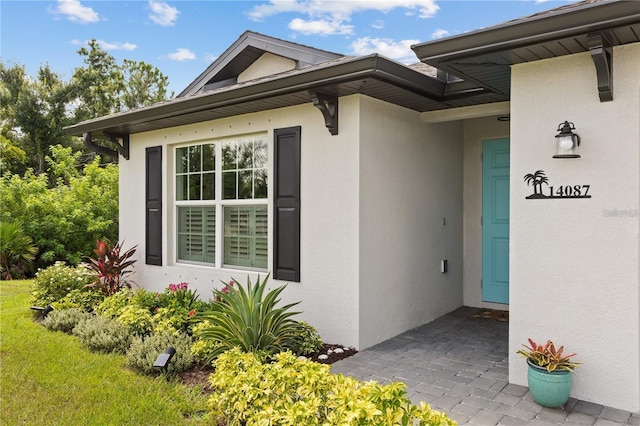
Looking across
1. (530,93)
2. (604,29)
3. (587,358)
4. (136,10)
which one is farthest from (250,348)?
(136,10)

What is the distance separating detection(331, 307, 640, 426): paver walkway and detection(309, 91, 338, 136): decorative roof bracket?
99.2 inches

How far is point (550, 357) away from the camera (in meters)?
3.62

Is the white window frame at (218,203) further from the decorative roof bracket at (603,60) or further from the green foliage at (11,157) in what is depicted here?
the green foliage at (11,157)

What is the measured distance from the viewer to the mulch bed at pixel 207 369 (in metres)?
4.17

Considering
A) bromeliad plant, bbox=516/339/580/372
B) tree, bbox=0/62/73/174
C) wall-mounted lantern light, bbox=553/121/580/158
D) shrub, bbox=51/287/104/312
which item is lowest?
shrub, bbox=51/287/104/312

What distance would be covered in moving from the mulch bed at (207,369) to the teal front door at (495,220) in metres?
2.83

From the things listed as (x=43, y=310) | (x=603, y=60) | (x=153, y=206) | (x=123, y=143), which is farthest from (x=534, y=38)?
(x=43, y=310)

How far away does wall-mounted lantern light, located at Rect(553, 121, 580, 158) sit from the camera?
→ 3656mm

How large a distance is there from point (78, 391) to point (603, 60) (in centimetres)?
500

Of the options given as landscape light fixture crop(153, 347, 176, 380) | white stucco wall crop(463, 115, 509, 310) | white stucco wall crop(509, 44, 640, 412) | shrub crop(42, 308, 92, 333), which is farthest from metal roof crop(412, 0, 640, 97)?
shrub crop(42, 308, 92, 333)

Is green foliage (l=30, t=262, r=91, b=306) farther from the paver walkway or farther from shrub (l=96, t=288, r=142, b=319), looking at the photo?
the paver walkway

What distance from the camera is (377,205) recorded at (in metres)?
5.30

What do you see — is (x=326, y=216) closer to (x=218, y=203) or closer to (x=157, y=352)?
(x=218, y=203)

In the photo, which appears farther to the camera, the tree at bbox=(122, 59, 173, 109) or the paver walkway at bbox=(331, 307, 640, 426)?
the tree at bbox=(122, 59, 173, 109)
